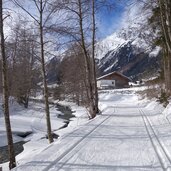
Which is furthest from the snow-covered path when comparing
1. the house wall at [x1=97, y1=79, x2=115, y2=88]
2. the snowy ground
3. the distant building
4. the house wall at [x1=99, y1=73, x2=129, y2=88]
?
the house wall at [x1=99, y1=73, x2=129, y2=88]

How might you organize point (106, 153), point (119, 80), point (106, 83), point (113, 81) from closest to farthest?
point (106, 153) → point (106, 83) → point (113, 81) → point (119, 80)

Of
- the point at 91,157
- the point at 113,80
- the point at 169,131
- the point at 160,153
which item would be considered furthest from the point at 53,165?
the point at 113,80

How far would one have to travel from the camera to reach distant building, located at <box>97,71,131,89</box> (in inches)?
3856

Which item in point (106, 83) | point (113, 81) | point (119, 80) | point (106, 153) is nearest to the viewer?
point (106, 153)

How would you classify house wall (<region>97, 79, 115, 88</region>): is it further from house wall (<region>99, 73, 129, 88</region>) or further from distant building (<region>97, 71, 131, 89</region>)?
house wall (<region>99, 73, 129, 88</region>)

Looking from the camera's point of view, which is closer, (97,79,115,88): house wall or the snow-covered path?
the snow-covered path

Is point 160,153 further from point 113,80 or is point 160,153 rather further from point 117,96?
point 113,80

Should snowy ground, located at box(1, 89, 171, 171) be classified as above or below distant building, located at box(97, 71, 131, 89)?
below

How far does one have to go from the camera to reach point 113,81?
99625 mm

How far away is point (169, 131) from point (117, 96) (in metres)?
50.0

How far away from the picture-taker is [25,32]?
54.0 ft

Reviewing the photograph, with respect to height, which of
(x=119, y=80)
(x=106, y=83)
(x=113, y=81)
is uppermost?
(x=119, y=80)

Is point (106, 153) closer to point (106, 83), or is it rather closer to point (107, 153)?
point (107, 153)

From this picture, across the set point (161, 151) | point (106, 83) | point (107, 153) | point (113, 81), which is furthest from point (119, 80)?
point (107, 153)
